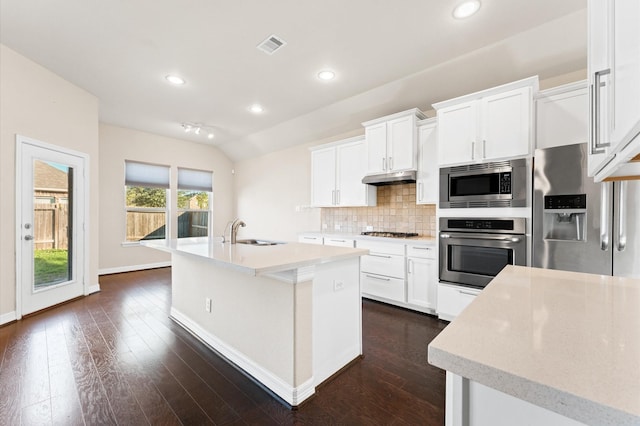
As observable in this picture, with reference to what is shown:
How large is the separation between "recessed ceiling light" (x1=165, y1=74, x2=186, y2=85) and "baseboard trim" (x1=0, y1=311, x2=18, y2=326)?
3260mm

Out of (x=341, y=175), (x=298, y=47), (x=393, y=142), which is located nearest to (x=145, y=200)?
(x=341, y=175)

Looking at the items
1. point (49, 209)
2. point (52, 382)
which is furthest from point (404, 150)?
point (49, 209)

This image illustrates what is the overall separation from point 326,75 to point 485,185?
2.23 meters

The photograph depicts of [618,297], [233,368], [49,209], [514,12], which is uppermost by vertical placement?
[514,12]

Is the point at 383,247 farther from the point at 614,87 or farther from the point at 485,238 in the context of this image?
the point at 614,87

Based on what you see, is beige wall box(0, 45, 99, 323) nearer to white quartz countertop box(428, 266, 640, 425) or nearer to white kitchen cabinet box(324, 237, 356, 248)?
white kitchen cabinet box(324, 237, 356, 248)

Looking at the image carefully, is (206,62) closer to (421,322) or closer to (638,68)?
(638,68)

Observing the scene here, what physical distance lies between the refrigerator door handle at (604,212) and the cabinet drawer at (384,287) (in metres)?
1.85

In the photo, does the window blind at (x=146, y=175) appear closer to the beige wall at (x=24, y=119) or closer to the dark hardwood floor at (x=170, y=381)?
the beige wall at (x=24, y=119)

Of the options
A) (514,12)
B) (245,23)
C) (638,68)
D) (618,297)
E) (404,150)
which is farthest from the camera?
(404,150)

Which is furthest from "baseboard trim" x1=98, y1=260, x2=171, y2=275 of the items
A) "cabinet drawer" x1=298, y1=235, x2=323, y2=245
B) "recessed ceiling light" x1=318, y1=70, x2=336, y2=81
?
"recessed ceiling light" x1=318, y1=70, x2=336, y2=81

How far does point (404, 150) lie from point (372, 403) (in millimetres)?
2793

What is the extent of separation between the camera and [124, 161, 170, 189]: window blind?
5.58m

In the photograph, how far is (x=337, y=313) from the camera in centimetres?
211
